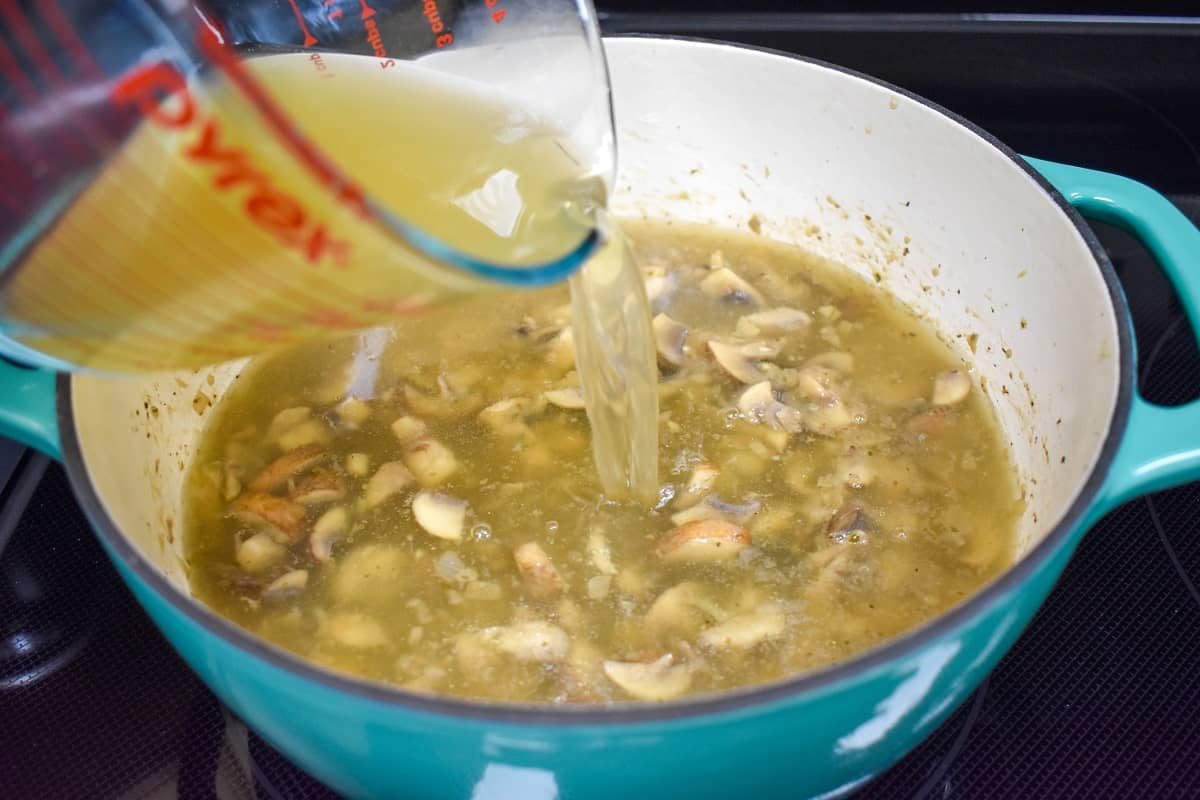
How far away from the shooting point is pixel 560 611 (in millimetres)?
1110

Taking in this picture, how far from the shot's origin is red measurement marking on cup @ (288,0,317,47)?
3.83ft

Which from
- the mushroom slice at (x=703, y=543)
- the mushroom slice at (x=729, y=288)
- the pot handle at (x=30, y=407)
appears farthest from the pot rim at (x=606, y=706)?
the mushroom slice at (x=729, y=288)

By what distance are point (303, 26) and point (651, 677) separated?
0.76m

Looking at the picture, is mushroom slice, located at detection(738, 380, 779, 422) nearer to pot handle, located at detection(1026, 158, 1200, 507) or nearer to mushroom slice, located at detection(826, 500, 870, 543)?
mushroom slice, located at detection(826, 500, 870, 543)

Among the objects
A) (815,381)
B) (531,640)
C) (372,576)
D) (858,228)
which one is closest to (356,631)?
(372,576)

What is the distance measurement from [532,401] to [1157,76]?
101 centimetres

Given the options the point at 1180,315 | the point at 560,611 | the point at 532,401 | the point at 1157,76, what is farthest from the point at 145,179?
the point at 1157,76

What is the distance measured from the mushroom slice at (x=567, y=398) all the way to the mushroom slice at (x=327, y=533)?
29cm

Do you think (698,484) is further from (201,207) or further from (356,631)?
(201,207)

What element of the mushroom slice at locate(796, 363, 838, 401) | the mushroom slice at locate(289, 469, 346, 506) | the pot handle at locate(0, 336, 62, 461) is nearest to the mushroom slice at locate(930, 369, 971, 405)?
the mushroom slice at locate(796, 363, 838, 401)

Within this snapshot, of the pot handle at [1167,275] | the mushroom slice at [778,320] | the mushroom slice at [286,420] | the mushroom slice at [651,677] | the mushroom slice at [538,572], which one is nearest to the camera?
the pot handle at [1167,275]

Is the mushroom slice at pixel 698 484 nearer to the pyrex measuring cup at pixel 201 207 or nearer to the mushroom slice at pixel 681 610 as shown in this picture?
the mushroom slice at pixel 681 610

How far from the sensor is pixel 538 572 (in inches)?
44.8

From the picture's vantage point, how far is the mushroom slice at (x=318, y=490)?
1245 mm
